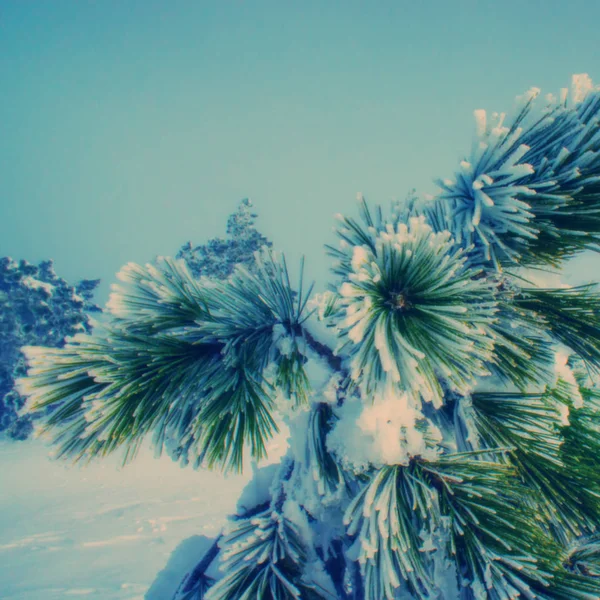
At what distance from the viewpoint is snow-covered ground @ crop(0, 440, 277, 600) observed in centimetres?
400

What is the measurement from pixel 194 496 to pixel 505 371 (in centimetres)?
871

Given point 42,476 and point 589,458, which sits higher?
point 589,458

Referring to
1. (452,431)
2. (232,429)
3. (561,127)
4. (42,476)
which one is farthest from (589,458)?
(42,476)

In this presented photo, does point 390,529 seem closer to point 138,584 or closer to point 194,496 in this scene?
point 138,584

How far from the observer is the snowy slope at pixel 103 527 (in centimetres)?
407

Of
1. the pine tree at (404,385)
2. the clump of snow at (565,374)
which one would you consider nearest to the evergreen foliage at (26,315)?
the pine tree at (404,385)

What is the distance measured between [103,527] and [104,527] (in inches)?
0.7

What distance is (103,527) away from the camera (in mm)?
6625

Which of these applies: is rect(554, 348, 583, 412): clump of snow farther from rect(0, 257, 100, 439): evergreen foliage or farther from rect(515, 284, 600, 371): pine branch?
rect(0, 257, 100, 439): evergreen foliage

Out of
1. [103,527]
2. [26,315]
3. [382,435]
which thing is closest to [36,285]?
[26,315]

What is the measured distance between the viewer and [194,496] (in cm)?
827

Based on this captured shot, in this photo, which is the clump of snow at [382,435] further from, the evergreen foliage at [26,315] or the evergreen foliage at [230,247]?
the evergreen foliage at [26,315]

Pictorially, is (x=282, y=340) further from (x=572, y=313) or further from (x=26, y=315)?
(x=26, y=315)

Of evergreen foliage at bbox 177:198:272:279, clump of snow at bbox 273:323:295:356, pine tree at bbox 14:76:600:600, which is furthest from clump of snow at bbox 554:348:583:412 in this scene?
evergreen foliage at bbox 177:198:272:279
